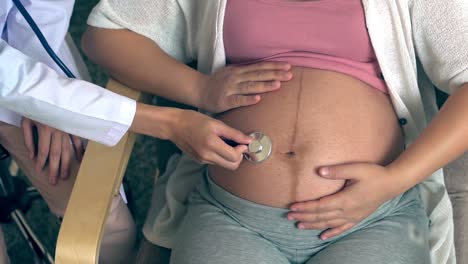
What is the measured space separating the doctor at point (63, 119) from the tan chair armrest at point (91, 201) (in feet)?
0.13

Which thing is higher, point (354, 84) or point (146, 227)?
point (354, 84)

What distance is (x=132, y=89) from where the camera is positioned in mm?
1224

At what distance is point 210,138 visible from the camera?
1056mm

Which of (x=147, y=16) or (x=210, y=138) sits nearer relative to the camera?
(x=210, y=138)

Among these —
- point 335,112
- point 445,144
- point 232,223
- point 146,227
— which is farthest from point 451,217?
point 146,227

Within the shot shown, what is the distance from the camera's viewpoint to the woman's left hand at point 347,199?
3.39ft

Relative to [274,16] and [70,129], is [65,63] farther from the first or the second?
[274,16]

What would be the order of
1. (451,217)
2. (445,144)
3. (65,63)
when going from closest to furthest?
(445,144) < (451,217) < (65,63)

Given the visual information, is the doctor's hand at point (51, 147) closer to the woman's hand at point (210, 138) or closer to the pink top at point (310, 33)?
the woman's hand at point (210, 138)

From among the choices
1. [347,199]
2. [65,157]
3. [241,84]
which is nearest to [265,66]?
[241,84]

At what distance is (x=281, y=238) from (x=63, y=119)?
392 millimetres

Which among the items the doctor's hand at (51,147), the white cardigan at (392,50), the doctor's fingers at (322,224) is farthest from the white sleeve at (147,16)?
the doctor's fingers at (322,224)

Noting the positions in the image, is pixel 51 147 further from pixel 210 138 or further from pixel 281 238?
pixel 281 238

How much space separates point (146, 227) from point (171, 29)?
369 millimetres
